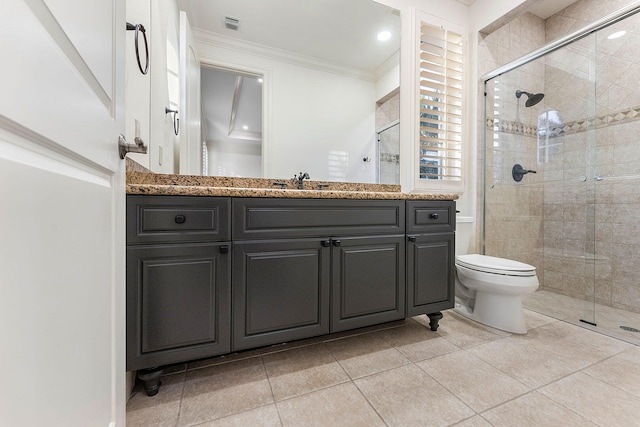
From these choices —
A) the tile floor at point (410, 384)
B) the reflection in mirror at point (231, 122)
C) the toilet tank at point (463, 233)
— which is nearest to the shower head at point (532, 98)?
the toilet tank at point (463, 233)

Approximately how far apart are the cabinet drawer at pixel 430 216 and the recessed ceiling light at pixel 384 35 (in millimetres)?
1383

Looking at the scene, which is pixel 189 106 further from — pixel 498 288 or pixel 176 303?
pixel 498 288

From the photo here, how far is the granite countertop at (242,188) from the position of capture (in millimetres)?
1031

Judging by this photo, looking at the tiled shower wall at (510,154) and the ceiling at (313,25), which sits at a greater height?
the ceiling at (313,25)

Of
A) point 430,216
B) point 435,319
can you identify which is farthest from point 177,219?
point 435,319

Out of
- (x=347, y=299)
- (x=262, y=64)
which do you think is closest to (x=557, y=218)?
(x=347, y=299)

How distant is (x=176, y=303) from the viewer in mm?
1041

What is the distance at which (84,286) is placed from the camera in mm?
500

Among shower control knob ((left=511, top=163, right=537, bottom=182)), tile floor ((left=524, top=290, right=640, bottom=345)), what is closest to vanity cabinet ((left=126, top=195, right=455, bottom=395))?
tile floor ((left=524, top=290, right=640, bottom=345))

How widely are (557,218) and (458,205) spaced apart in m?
0.97

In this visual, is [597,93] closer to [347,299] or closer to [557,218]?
[557,218]

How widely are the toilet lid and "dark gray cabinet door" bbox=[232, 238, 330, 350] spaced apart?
109cm

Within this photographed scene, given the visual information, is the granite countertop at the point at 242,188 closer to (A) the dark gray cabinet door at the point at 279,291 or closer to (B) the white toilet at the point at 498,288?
(A) the dark gray cabinet door at the point at 279,291

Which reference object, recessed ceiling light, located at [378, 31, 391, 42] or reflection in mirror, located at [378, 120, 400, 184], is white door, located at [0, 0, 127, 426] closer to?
reflection in mirror, located at [378, 120, 400, 184]
